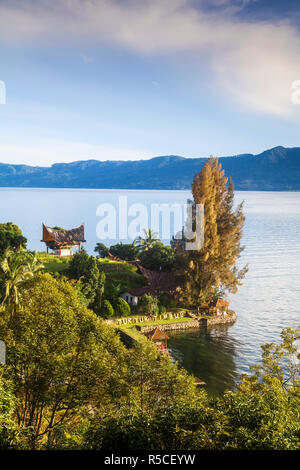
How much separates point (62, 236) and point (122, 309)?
1196 inches

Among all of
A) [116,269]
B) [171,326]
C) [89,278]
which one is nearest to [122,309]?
[89,278]

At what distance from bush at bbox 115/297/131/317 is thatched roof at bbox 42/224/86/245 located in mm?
Answer: 27139

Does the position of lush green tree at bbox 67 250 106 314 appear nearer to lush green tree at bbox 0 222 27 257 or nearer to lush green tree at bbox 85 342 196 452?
lush green tree at bbox 0 222 27 257

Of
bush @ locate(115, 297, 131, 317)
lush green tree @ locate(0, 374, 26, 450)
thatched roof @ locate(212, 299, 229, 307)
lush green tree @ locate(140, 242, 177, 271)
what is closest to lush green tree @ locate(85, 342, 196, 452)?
lush green tree @ locate(0, 374, 26, 450)

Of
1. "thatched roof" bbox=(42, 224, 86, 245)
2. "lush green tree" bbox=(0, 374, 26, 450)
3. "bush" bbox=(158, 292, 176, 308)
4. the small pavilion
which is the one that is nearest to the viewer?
"lush green tree" bbox=(0, 374, 26, 450)

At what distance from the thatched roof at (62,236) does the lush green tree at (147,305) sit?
2731 cm

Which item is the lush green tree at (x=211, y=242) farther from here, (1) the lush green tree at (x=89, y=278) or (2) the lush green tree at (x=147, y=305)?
(1) the lush green tree at (x=89, y=278)

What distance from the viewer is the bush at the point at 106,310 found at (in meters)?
50.9

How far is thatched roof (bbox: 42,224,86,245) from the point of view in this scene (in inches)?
2970

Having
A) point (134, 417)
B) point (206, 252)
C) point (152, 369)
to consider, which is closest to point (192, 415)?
point (134, 417)

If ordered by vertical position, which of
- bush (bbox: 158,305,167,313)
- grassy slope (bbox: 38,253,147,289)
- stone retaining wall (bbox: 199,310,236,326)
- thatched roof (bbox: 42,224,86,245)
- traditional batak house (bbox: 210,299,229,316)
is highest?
thatched roof (bbox: 42,224,86,245)

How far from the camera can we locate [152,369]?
1970 cm
